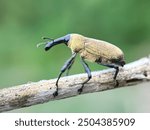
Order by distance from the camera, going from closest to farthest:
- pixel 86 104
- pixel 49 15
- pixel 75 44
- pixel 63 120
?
pixel 75 44 < pixel 63 120 < pixel 86 104 < pixel 49 15

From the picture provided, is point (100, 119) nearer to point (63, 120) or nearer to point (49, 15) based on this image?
point (63, 120)

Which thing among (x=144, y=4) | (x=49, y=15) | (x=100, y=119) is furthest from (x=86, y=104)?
(x=144, y=4)

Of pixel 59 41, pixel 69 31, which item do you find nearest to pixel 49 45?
pixel 59 41

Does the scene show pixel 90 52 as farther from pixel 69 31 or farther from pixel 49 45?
pixel 69 31

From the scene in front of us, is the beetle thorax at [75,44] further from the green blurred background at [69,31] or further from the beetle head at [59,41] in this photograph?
the green blurred background at [69,31]

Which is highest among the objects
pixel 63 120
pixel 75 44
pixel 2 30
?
pixel 2 30

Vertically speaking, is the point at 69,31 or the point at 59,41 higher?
the point at 69,31

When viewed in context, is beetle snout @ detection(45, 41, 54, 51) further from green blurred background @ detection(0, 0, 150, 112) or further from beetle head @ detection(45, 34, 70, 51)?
green blurred background @ detection(0, 0, 150, 112)
